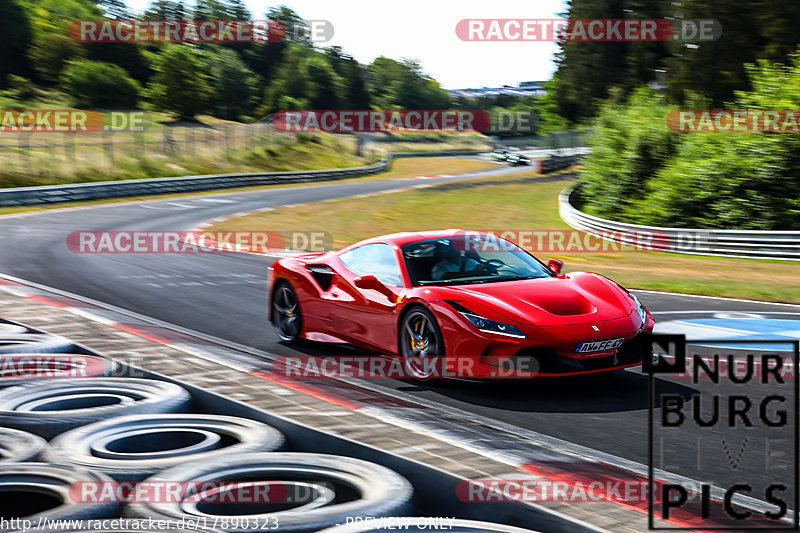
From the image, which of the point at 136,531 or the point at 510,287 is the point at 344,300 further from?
the point at 136,531

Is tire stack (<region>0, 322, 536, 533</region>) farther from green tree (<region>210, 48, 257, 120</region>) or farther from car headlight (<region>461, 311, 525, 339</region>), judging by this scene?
green tree (<region>210, 48, 257, 120</region>)

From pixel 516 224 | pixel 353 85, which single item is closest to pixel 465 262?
pixel 516 224

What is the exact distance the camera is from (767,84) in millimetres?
23953

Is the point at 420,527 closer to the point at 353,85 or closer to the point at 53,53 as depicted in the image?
the point at 53,53

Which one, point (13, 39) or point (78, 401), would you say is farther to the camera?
point (13, 39)

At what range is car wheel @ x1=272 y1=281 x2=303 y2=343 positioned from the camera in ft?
29.2

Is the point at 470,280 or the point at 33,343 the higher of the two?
the point at 470,280

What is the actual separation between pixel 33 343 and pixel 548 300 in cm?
409

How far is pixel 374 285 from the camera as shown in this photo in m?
7.79

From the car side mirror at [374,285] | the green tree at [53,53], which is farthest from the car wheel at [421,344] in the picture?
the green tree at [53,53]

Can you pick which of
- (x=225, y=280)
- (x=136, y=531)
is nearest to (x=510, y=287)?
(x=136, y=531)

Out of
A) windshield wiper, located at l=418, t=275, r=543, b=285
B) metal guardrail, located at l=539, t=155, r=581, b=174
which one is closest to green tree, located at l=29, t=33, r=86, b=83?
metal guardrail, located at l=539, t=155, r=581, b=174

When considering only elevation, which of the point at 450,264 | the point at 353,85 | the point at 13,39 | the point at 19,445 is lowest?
the point at 19,445

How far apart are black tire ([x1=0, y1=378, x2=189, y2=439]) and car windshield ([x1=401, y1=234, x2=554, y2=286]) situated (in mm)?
2529
